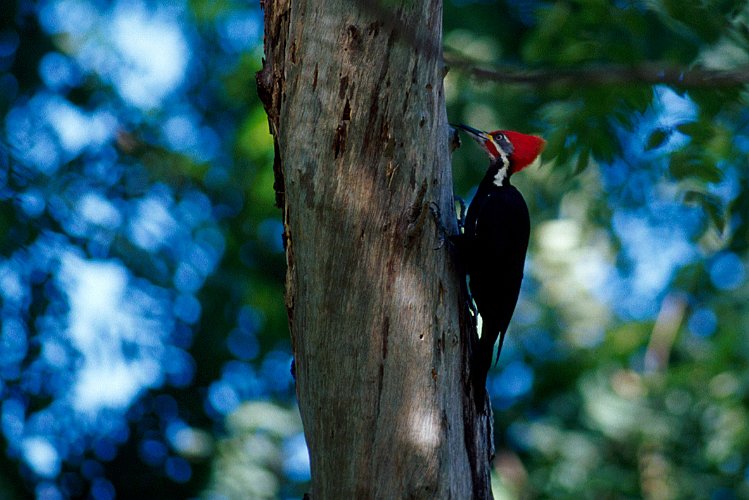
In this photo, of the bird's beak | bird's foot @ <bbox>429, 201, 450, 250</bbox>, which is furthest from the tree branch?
the bird's beak

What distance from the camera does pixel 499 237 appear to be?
4.09 meters

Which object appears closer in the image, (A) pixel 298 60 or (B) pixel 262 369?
(A) pixel 298 60

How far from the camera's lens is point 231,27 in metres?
8.94

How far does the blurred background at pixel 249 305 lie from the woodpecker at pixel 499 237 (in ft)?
2.41

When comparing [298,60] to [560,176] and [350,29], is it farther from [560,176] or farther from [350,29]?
[560,176]

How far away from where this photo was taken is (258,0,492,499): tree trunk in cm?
299

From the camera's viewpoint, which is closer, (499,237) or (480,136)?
(499,237)

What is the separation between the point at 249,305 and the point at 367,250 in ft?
18.1

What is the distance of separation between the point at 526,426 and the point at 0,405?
13.9ft

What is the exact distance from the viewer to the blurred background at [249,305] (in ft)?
21.0

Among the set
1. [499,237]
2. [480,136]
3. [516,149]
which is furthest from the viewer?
[480,136]

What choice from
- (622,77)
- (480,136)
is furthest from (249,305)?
(622,77)

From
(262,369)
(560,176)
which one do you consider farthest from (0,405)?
(560,176)

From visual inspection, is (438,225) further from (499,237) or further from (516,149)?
(516,149)
